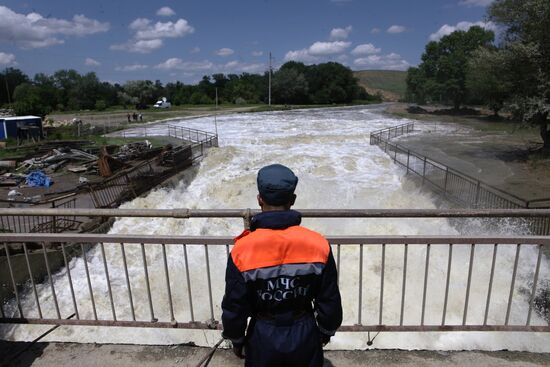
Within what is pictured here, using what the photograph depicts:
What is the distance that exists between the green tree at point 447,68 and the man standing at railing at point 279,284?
73207 millimetres

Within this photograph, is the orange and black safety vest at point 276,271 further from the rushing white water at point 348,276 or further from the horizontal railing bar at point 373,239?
the rushing white water at point 348,276

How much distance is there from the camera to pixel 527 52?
2356cm

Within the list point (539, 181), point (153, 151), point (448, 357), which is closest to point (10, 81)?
point (153, 151)

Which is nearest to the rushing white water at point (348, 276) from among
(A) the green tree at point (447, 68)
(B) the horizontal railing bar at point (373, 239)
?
(B) the horizontal railing bar at point (373, 239)

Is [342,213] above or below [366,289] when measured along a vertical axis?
above

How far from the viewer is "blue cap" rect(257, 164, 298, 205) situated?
7.08 feet

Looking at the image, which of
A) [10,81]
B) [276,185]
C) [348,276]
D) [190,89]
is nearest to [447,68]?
[190,89]

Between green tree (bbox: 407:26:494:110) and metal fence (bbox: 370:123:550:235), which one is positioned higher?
green tree (bbox: 407:26:494:110)

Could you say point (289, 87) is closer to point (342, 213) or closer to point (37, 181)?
point (37, 181)

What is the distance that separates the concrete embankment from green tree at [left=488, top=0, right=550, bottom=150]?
937 inches

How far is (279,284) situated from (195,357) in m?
1.90

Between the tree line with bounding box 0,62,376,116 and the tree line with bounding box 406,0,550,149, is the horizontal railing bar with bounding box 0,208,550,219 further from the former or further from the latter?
the tree line with bounding box 0,62,376,116

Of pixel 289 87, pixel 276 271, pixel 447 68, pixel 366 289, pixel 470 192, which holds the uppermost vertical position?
pixel 447 68

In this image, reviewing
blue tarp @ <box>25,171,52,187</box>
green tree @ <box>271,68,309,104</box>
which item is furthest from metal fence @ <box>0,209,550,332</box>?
green tree @ <box>271,68,309,104</box>
